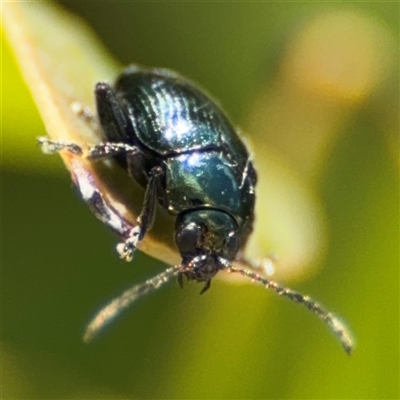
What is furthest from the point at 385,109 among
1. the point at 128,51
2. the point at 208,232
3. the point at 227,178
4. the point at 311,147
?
the point at 128,51

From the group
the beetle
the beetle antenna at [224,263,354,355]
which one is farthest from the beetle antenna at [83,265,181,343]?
the beetle antenna at [224,263,354,355]

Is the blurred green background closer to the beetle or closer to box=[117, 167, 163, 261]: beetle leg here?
the beetle

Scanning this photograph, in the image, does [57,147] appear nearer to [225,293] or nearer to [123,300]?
[123,300]

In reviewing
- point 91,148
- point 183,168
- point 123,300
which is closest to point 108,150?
point 91,148

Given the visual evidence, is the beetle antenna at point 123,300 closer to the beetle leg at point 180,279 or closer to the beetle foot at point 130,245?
the beetle leg at point 180,279

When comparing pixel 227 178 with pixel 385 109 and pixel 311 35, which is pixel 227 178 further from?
pixel 311 35

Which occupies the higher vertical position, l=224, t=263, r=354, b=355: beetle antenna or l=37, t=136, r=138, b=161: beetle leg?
l=37, t=136, r=138, b=161: beetle leg
